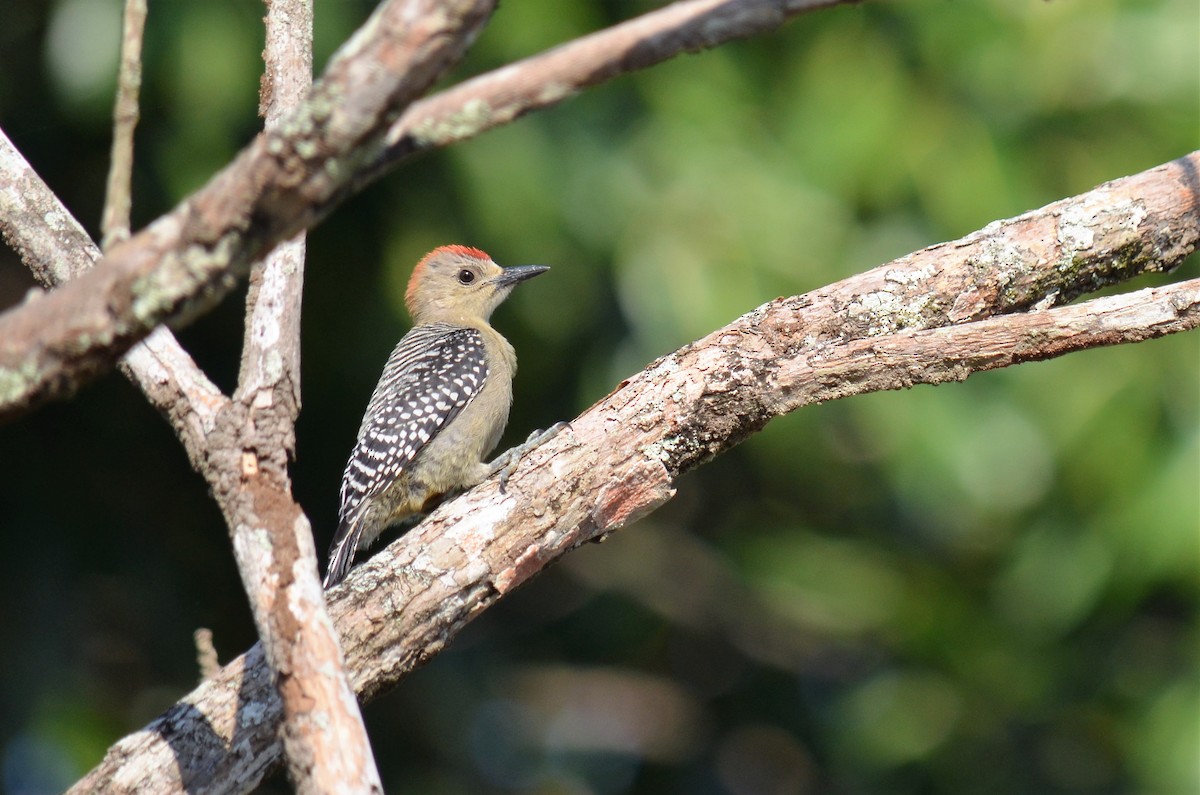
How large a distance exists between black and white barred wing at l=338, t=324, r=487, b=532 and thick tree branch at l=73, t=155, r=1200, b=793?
5.83 ft

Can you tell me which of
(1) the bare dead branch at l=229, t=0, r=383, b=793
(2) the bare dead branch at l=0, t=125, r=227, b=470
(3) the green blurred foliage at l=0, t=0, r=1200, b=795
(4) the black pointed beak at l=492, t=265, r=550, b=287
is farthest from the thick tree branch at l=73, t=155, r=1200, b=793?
(4) the black pointed beak at l=492, t=265, r=550, b=287

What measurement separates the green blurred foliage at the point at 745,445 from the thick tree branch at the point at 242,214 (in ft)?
13.3

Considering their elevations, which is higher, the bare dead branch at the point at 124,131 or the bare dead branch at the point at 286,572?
the bare dead branch at the point at 124,131

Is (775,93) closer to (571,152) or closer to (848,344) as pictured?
(571,152)

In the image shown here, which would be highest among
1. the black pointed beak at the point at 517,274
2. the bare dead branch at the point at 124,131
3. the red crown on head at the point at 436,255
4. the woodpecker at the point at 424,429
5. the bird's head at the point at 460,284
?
the red crown on head at the point at 436,255

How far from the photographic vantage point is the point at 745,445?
8.77m

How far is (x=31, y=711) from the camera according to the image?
7102 mm

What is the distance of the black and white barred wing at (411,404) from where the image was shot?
5742 mm

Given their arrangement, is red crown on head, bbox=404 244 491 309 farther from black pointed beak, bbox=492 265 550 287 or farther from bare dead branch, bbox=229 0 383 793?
bare dead branch, bbox=229 0 383 793

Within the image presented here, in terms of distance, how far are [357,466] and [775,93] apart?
3.35 m

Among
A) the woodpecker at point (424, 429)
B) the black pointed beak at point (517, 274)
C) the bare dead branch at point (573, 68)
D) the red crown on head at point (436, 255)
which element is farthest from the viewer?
the red crown on head at point (436, 255)

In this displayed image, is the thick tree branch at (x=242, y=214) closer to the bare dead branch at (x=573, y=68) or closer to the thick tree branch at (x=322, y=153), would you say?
the thick tree branch at (x=322, y=153)

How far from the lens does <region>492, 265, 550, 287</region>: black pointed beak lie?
6.98m

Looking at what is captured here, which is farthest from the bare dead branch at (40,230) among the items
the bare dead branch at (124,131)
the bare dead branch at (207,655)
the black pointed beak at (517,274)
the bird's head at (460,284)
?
the bird's head at (460,284)
